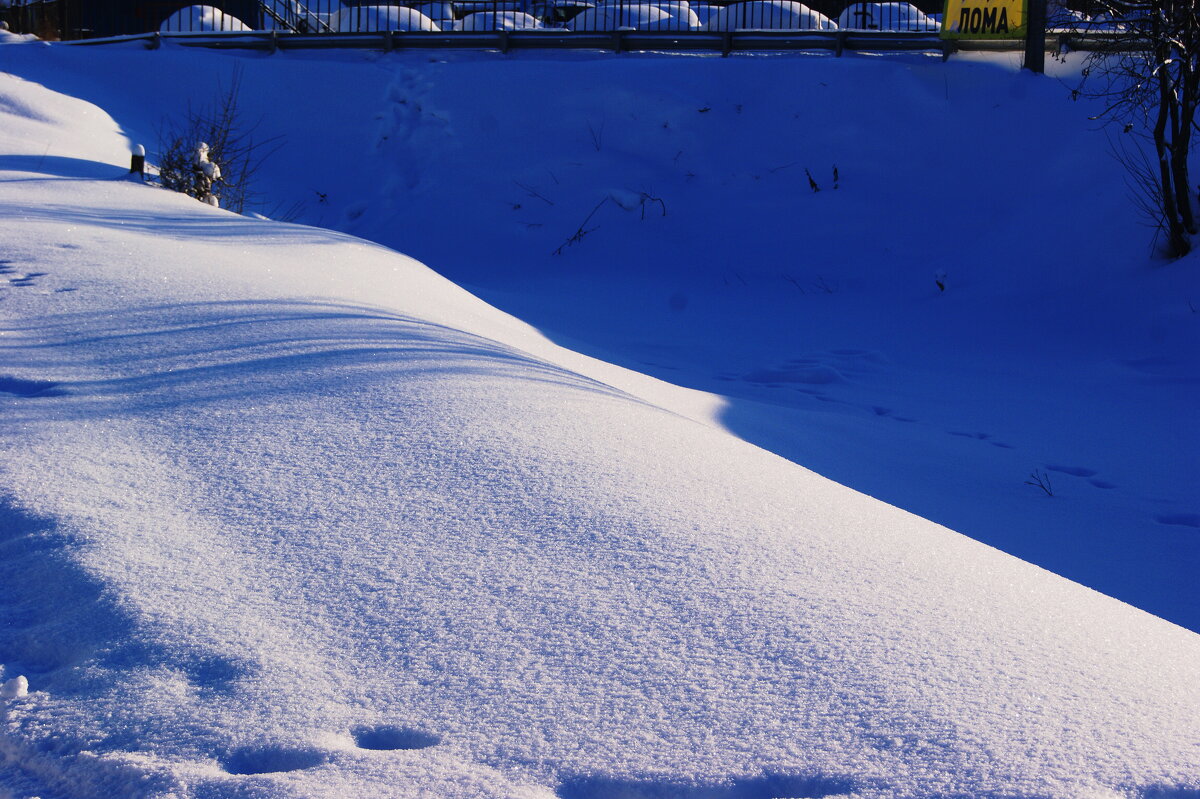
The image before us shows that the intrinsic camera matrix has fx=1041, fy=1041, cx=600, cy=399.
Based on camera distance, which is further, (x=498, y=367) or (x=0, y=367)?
(x=498, y=367)

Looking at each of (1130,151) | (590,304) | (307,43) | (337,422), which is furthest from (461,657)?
(307,43)

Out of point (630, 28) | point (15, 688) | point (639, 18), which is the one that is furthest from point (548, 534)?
point (639, 18)

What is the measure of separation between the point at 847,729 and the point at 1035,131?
1019cm

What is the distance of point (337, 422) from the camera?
298cm

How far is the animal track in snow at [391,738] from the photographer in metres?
1.70

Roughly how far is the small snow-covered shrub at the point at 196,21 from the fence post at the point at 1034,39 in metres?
10.3

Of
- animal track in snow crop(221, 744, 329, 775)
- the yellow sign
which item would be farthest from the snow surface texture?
animal track in snow crop(221, 744, 329, 775)

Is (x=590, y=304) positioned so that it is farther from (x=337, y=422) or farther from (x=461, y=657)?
(x=461, y=657)

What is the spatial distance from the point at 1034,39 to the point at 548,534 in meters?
10.7

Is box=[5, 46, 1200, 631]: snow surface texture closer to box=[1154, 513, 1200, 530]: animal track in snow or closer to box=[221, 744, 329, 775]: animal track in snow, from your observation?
box=[1154, 513, 1200, 530]: animal track in snow

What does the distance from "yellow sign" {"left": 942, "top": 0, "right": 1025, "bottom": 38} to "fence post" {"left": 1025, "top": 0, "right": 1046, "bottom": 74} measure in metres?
0.08

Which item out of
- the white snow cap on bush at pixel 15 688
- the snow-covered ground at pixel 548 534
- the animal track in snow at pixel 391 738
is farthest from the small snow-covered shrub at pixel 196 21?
the animal track in snow at pixel 391 738

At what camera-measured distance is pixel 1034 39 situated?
11094 mm

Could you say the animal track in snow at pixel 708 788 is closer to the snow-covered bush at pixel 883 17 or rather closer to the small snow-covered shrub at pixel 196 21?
the snow-covered bush at pixel 883 17
